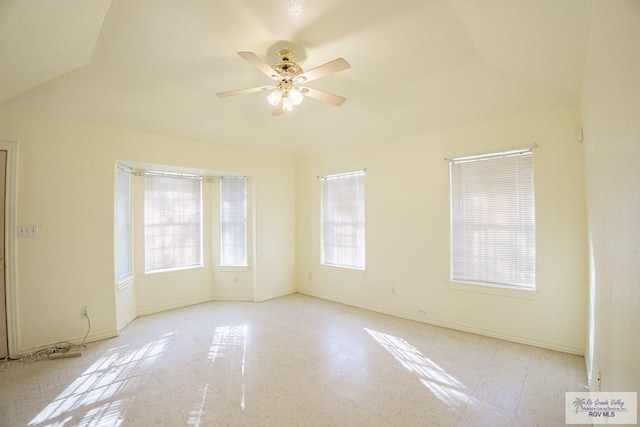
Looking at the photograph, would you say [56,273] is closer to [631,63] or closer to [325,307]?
[325,307]

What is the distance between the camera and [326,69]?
215 centimetres

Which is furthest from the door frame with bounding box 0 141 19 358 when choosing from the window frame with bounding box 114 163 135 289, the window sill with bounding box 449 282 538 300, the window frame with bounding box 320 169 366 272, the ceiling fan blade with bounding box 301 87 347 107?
the window sill with bounding box 449 282 538 300

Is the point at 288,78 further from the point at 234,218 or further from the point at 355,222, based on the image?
the point at 234,218

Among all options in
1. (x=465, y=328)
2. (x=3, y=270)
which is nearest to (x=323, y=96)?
(x=465, y=328)

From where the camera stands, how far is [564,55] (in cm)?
229

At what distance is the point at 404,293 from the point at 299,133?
2.93 meters

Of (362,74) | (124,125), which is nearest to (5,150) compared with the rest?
(124,125)

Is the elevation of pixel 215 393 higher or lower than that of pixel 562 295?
lower

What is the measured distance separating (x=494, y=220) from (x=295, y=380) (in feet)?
9.34

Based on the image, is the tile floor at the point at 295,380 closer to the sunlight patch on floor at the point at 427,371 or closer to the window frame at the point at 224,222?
the sunlight patch on floor at the point at 427,371

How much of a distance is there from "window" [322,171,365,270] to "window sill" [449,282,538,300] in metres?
1.54

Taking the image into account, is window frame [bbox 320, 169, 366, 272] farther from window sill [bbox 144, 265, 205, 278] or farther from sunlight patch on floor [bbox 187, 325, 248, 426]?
window sill [bbox 144, 265, 205, 278]

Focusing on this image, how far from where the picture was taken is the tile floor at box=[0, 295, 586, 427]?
6.96 ft

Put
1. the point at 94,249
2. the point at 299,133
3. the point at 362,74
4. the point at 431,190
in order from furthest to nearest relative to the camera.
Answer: the point at 299,133, the point at 431,190, the point at 94,249, the point at 362,74
